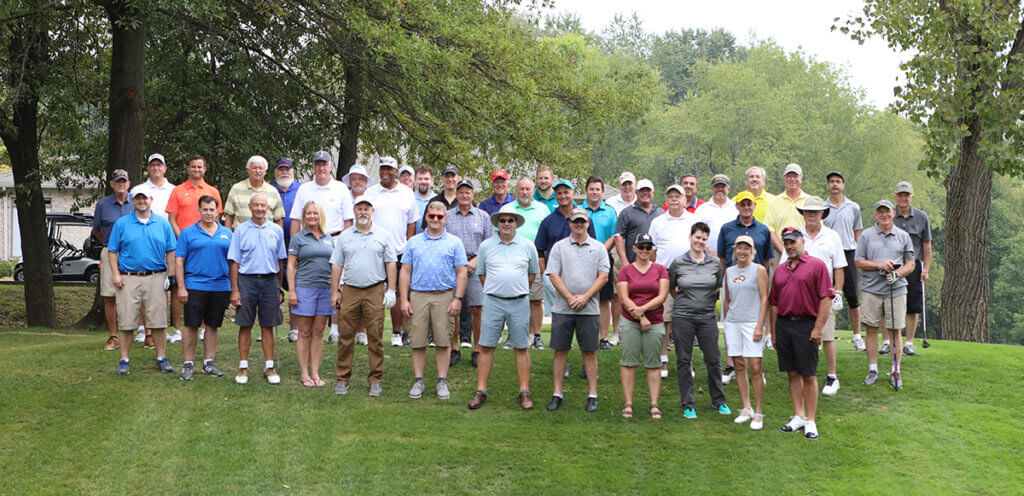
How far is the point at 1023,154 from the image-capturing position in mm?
13586

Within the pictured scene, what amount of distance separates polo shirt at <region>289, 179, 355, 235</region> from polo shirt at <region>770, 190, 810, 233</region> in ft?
16.2

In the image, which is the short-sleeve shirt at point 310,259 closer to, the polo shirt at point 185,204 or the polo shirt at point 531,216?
the polo shirt at point 185,204

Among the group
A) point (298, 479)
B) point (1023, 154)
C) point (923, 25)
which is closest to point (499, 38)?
point (923, 25)

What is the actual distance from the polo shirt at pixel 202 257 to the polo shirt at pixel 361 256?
1.27 m

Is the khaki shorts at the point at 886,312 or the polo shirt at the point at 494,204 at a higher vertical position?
the polo shirt at the point at 494,204

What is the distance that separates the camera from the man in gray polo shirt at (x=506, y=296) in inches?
344

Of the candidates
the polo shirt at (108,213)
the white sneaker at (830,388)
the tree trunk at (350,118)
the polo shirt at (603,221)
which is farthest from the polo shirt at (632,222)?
the tree trunk at (350,118)

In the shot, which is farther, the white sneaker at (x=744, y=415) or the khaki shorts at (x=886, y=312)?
the khaki shorts at (x=886, y=312)

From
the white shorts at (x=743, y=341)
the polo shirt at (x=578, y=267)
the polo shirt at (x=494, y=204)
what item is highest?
the polo shirt at (x=494, y=204)

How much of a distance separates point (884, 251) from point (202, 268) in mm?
7696

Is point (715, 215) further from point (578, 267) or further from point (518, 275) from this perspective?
point (518, 275)

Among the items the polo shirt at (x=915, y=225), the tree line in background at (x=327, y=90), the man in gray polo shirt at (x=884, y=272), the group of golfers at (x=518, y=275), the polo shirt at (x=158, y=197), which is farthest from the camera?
the tree line in background at (x=327, y=90)

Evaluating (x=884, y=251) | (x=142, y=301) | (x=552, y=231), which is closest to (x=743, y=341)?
(x=552, y=231)

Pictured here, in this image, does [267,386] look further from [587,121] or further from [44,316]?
[587,121]
